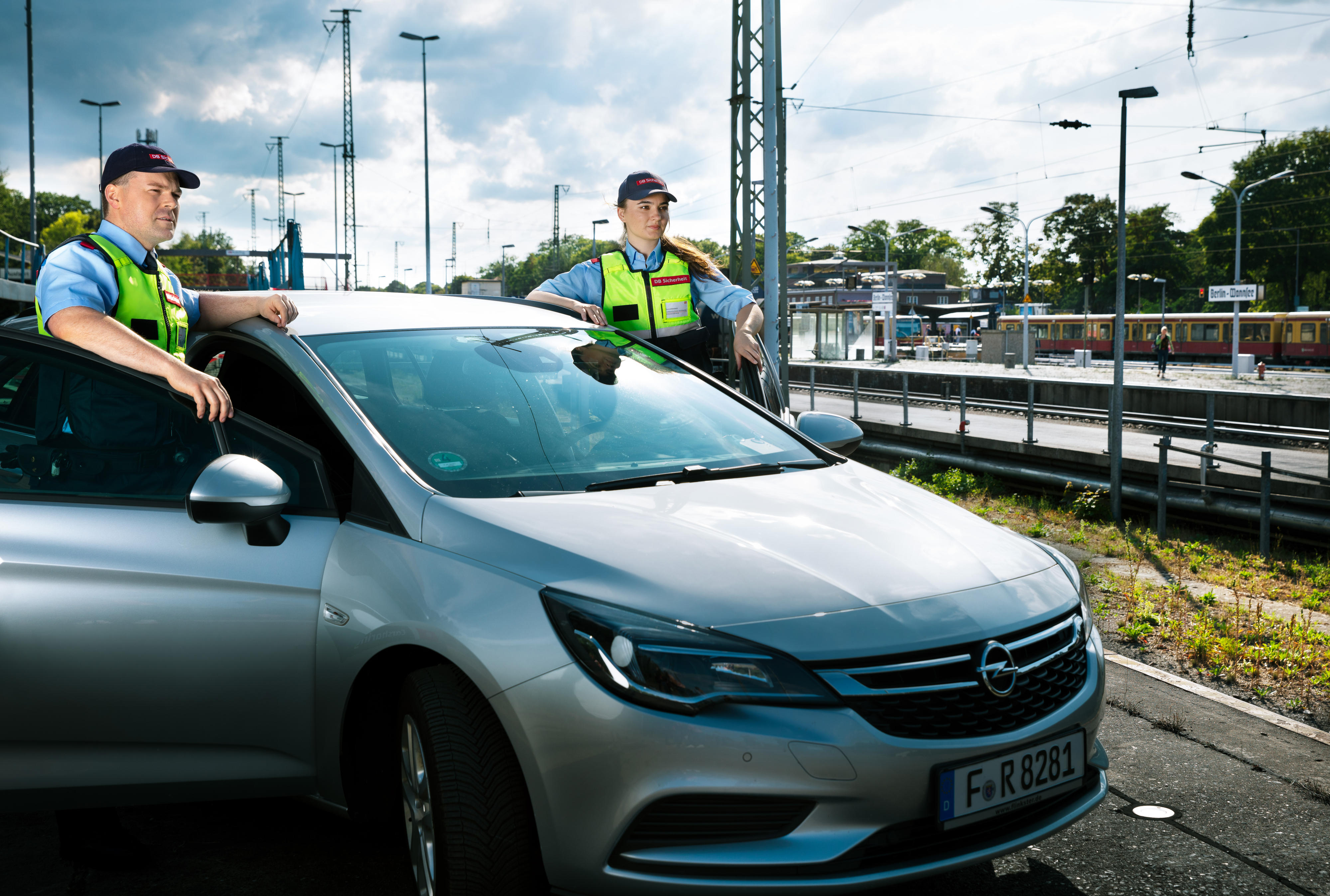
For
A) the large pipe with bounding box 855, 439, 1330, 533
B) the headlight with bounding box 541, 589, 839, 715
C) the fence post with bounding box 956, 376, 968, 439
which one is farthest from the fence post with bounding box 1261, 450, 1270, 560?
the headlight with bounding box 541, 589, 839, 715

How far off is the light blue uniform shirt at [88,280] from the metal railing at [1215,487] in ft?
27.6

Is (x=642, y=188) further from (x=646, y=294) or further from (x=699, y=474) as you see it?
(x=699, y=474)

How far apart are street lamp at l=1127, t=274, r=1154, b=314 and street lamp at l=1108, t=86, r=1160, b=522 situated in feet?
239

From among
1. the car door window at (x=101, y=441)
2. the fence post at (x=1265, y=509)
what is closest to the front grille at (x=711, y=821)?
the car door window at (x=101, y=441)

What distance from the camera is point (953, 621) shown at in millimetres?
2357

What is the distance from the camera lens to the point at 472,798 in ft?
7.66

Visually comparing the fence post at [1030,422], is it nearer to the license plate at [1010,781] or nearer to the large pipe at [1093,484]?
the large pipe at [1093,484]

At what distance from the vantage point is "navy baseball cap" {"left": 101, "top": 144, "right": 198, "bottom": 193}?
3.69 m

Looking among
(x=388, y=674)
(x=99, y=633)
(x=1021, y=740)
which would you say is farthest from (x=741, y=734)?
(x=99, y=633)

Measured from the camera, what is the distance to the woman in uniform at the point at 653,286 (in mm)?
5426

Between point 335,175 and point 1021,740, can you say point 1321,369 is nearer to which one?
point 335,175

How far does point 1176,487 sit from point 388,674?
424 inches

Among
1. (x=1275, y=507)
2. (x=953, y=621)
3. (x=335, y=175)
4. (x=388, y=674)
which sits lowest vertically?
(x=1275, y=507)

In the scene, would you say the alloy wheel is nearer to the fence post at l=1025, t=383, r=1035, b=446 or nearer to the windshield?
the windshield
